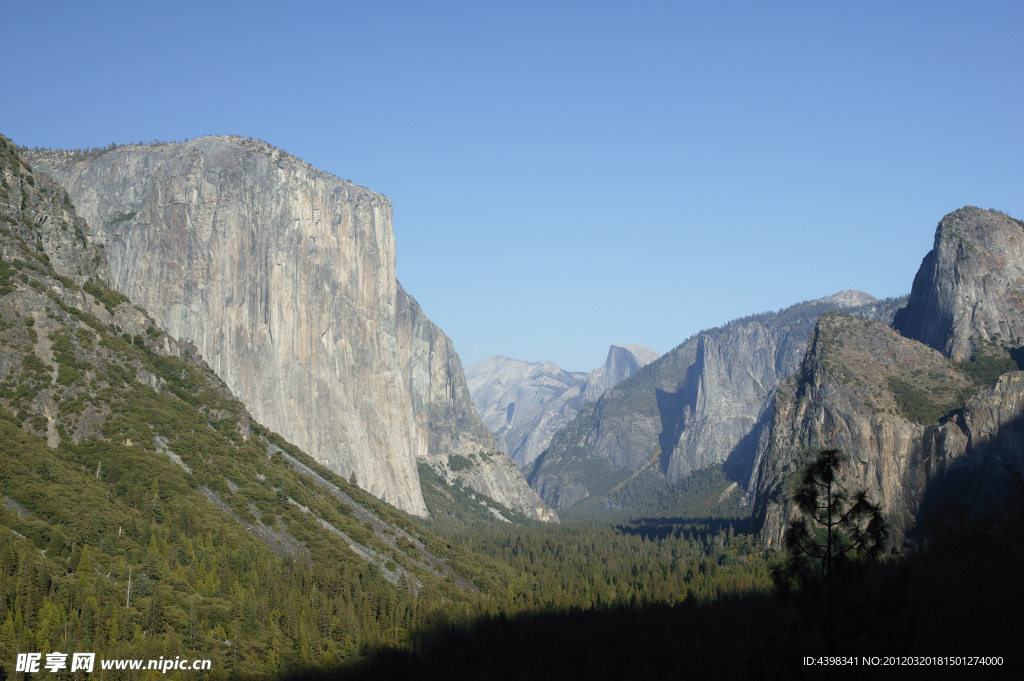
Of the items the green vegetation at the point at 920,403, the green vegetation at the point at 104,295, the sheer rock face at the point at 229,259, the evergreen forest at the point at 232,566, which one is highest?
the sheer rock face at the point at 229,259

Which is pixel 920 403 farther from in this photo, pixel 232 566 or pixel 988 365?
pixel 232 566

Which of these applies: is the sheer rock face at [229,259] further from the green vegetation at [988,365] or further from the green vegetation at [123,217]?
the green vegetation at [988,365]

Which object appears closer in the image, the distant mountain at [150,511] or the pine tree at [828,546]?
the pine tree at [828,546]

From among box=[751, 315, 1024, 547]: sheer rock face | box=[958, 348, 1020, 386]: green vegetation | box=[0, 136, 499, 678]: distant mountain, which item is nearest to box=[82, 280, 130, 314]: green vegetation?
box=[0, 136, 499, 678]: distant mountain

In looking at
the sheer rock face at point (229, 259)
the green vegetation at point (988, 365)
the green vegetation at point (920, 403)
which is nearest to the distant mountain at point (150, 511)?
the sheer rock face at point (229, 259)

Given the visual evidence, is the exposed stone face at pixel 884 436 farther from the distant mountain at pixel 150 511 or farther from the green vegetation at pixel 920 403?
the distant mountain at pixel 150 511

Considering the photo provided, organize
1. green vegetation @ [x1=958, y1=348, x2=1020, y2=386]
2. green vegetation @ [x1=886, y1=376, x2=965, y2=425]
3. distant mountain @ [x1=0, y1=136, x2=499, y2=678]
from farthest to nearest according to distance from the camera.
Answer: green vegetation @ [x1=958, y1=348, x2=1020, y2=386] < green vegetation @ [x1=886, y1=376, x2=965, y2=425] < distant mountain @ [x1=0, y1=136, x2=499, y2=678]

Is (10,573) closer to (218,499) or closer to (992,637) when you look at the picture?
(218,499)

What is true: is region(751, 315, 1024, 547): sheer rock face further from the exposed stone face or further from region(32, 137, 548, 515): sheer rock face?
region(32, 137, 548, 515): sheer rock face

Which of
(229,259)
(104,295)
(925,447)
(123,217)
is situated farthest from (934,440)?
(123,217)

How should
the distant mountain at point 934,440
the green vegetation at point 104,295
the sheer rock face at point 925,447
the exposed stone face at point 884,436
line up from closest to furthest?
the green vegetation at point 104,295 < the distant mountain at point 934,440 < the sheer rock face at point 925,447 < the exposed stone face at point 884,436

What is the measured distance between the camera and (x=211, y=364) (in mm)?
177000

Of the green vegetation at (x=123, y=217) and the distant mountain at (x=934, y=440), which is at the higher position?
the green vegetation at (x=123, y=217)

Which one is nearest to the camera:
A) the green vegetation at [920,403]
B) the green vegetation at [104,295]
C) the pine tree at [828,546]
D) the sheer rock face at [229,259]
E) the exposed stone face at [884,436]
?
the pine tree at [828,546]
